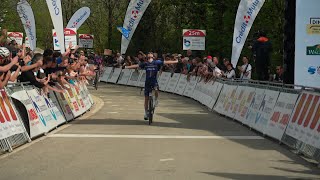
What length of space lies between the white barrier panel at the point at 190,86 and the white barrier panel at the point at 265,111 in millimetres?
12278

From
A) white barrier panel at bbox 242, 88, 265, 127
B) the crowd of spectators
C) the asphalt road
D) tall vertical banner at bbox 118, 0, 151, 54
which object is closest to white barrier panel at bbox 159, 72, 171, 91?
tall vertical banner at bbox 118, 0, 151, 54

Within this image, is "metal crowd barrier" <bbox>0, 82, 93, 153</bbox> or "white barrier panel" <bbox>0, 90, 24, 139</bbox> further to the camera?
"metal crowd barrier" <bbox>0, 82, 93, 153</bbox>

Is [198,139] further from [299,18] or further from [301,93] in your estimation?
[299,18]

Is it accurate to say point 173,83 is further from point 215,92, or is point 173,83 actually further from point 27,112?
point 27,112

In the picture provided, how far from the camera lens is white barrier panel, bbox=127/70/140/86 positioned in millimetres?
38281

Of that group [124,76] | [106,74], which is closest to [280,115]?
[124,76]

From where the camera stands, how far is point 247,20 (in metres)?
20.5

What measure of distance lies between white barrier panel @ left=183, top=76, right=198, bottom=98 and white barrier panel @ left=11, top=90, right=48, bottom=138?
1447cm

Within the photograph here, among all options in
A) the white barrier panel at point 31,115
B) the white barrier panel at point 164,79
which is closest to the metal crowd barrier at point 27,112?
the white barrier panel at point 31,115

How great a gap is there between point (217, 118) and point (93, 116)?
3.86m

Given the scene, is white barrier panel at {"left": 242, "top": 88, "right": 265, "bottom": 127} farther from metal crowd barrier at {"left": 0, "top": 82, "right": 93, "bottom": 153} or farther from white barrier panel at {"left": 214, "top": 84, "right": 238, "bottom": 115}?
metal crowd barrier at {"left": 0, "top": 82, "right": 93, "bottom": 153}

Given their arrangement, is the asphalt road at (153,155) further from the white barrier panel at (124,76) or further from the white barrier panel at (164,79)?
the white barrier panel at (124,76)

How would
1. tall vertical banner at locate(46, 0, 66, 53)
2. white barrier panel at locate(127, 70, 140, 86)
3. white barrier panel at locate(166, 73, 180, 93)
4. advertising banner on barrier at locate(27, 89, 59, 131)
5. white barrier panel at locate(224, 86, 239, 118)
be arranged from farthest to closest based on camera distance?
white barrier panel at locate(127, 70, 140, 86) → white barrier panel at locate(166, 73, 180, 93) → tall vertical banner at locate(46, 0, 66, 53) → white barrier panel at locate(224, 86, 239, 118) → advertising banner on barrier at locate(27, 89, 59, 131)

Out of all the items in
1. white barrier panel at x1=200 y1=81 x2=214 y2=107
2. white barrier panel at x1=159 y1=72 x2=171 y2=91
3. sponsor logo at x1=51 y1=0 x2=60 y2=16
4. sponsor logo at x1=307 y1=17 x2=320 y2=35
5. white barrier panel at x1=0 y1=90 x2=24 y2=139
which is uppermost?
sponsor logo at x1=51 y1=0 x2=60 y2=16
